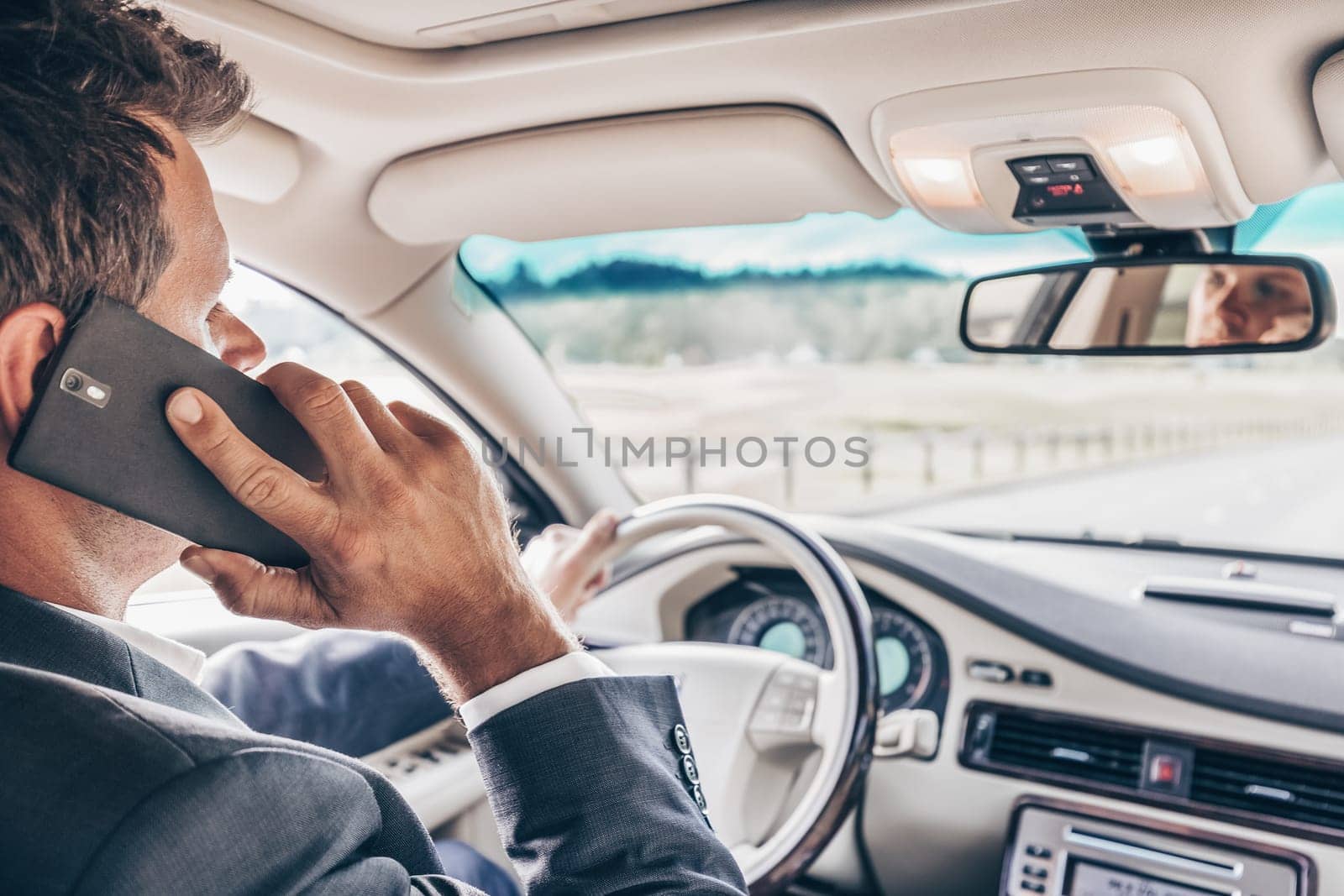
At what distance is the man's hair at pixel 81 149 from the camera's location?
0.94 meters

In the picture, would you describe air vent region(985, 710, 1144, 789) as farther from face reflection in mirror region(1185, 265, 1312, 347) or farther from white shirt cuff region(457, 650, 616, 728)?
white shirt cuff region(457, 650, 616, 728)

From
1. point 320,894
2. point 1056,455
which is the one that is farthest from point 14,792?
point 1056,455

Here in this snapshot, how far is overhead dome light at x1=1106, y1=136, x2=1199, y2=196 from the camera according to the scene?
61.4 inches

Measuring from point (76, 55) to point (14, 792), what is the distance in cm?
63

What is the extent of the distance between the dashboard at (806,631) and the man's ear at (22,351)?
157 cm

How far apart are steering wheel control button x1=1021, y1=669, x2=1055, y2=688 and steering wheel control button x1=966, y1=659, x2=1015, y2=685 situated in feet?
0.08

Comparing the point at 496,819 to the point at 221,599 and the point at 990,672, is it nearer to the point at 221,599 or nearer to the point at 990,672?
the point at 221,599

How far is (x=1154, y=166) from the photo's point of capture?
1608mm

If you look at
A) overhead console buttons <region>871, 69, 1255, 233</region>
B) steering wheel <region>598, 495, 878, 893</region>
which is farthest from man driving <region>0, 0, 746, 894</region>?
overhead console buttons <region>871, 69, 1255, 233</region>

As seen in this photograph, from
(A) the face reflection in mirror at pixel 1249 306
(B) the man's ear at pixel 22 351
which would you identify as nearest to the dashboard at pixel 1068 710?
(A) the face reflection in mirror at pixel 1249 306

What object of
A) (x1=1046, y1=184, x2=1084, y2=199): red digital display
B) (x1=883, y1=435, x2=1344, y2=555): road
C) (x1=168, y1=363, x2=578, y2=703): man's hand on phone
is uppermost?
(x1=1046, y1=184, x2=1084, y2=199): red digital display

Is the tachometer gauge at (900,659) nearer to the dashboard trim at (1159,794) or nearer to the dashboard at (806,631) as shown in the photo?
the dashboard at (806,631)

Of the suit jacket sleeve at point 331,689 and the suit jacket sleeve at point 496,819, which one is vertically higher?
the suit jacket sleeve at point 496,819

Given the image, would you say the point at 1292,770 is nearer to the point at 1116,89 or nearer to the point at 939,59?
the point at 1116,89
